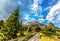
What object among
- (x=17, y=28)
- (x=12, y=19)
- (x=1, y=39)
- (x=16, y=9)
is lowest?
(x=1, y=39)

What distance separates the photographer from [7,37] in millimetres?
58219

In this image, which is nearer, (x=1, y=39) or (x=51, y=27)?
(x=1, y=39)

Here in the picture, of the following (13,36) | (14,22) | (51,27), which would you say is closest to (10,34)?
(13,36)

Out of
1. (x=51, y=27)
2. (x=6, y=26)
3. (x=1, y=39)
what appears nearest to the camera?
(x=1, y=39)

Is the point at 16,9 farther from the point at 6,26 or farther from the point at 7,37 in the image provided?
the point at 7,37

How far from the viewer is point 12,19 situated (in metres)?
62.0

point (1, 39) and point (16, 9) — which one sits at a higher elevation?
point (16, 9)

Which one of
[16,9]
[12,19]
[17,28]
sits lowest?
[17,28]

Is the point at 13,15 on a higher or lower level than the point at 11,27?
higher

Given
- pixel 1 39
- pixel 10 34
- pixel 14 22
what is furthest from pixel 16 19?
pixel 1 39

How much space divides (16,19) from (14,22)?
5.24 feet

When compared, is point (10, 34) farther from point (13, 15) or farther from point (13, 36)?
point (13, 15)

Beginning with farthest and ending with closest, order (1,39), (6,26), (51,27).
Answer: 1. (51,27)
2. (6,26)
3. (1,39)

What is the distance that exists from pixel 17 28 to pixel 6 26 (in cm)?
472
